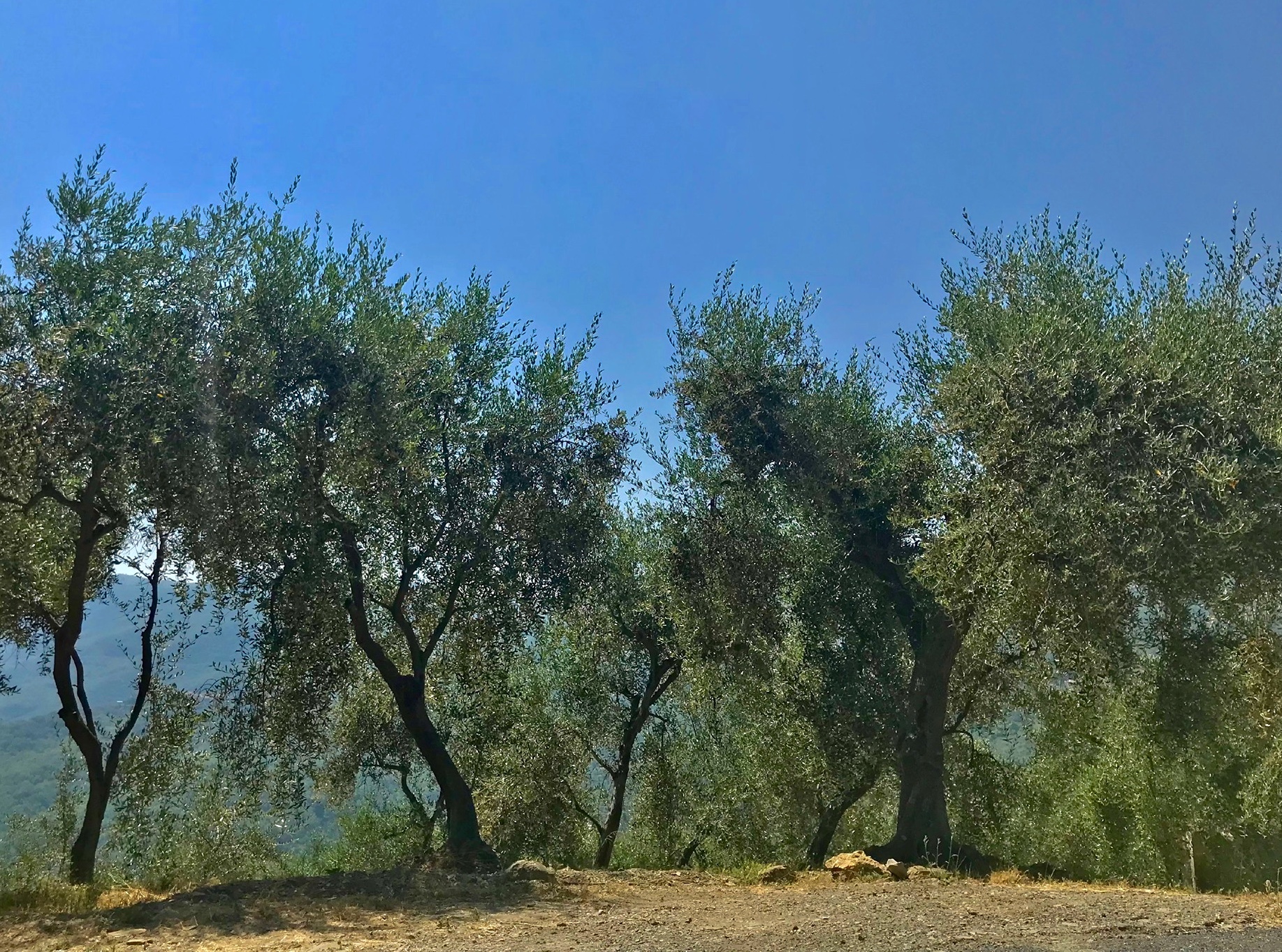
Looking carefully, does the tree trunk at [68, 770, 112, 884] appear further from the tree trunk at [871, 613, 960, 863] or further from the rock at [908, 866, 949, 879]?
the tree trunk at [871, 613, 960, 863]

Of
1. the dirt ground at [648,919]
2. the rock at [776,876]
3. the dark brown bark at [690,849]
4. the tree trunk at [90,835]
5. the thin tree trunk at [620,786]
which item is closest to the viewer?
the dirt ground at [648,919]

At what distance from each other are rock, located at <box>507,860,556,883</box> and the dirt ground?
240mm

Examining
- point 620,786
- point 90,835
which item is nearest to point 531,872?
point 90,835

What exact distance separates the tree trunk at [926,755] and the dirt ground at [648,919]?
3.43 m

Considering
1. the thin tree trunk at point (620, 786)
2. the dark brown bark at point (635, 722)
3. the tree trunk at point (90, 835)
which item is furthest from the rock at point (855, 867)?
the tree trunk at point (90, 835)

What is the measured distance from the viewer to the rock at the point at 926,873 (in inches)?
534

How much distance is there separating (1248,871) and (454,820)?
20592 mm

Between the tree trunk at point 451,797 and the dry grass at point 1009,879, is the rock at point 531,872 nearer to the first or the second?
the tree trunk at point 451,797

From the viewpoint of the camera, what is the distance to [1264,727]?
52.8ft

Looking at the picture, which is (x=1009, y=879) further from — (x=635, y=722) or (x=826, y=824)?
(x=635, y=722)

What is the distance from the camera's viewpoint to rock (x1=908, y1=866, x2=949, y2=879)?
44.5 feet

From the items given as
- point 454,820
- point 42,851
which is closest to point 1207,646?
point 454,820

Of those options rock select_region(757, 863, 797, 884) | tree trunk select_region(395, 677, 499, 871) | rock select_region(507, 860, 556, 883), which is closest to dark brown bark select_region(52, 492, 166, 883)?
tree trunk select_region(395, 677, 499, 871)

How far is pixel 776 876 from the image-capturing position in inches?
572
